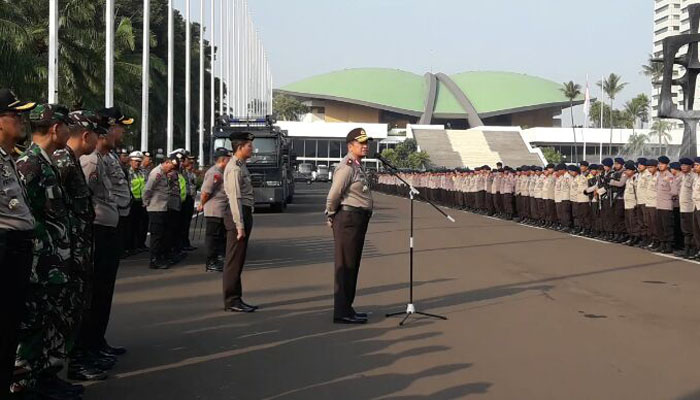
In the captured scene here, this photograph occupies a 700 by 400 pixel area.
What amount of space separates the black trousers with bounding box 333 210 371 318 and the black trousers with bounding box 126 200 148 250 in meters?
6.64

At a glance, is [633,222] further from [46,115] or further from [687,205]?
[46,115]

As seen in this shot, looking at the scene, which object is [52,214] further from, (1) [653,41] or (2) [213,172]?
(1) [653,41]

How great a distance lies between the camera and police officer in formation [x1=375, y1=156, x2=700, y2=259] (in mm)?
16078

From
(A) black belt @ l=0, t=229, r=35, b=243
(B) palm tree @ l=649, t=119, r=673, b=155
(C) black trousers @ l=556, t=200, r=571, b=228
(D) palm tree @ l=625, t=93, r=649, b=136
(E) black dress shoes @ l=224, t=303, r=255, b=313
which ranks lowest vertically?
(E) black dress shoes @ l=224, t=303, r=255, b=313

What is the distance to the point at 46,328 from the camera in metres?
5.30

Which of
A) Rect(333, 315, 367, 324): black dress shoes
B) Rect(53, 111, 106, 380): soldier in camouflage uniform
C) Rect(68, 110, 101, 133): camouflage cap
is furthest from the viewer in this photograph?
Rect(333, 315, 367, 324): black dress shoes

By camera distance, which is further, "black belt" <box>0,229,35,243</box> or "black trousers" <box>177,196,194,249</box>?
"black trousers" <box>177,196,194,249</box>

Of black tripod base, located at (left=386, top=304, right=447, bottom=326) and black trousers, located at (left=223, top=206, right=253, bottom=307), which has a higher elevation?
black trousers, located at (left=223, top=206, right=253, bottom=307)

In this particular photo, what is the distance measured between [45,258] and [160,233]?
323 inches

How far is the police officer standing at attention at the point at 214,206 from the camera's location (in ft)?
41.3

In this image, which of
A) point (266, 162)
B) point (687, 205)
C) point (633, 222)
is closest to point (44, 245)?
point (687, 205)

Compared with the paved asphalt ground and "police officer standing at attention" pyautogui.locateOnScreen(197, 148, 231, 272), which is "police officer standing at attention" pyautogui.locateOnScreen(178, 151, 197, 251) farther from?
"police officer standing at attention" pyautogui.locateOnScreen(197, 148, 231, 272)

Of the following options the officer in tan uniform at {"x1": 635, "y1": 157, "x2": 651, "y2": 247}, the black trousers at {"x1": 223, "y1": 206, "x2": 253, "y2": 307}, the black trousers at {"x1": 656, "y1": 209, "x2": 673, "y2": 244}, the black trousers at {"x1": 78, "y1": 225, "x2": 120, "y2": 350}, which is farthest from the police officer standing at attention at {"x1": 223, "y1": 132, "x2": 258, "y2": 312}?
the officer in tan uniform at {"x1": 635, "y1": 157, "x2": 651, "y2": 247}

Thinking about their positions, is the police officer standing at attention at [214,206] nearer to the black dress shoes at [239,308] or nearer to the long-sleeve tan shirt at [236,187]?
the long-sleeve tan shirt at [236,187]
